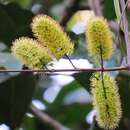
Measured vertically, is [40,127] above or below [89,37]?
below

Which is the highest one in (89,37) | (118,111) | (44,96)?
(89,37)

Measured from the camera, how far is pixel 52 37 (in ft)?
2.97

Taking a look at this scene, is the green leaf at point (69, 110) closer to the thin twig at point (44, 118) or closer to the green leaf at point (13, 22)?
the thin twig at point (44, 118)

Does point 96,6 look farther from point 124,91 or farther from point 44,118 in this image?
point 44,118

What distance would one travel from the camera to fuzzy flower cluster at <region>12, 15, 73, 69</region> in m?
0.91

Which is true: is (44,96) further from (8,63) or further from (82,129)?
(8,63)

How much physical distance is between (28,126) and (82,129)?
11.0 inches

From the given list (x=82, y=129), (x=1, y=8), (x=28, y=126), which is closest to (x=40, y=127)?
(x=28, y=126)

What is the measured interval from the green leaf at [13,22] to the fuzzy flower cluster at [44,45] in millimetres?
526

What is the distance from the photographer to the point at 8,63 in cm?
131

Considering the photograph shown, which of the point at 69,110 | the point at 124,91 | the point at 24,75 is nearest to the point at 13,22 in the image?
the point at 24,75

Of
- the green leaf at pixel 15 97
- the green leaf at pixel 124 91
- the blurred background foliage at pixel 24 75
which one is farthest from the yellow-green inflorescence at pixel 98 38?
the green leaf at pixel 15 97

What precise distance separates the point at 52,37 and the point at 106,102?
0.15 metres

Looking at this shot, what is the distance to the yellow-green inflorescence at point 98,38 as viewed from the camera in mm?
900
